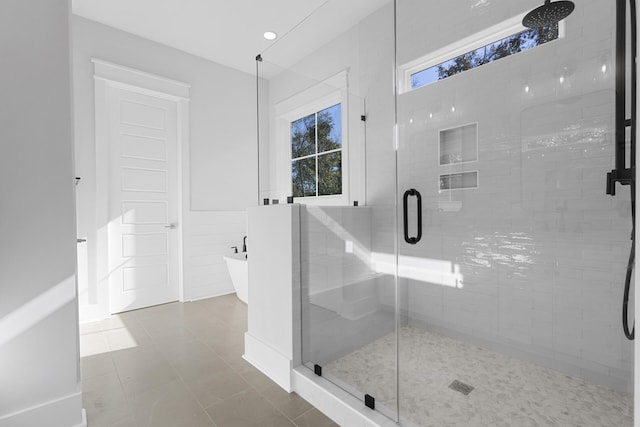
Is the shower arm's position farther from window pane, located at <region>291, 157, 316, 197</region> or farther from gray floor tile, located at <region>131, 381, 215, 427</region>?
gray floor tile, located at <region>131, 381, 215, 427</region>

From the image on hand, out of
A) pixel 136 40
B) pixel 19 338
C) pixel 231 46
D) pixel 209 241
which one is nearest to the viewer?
pixel 19 338

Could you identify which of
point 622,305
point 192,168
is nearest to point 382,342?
point 622,305

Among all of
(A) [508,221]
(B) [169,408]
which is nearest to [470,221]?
(A) [508,221]

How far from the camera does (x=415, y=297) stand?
7.52ft

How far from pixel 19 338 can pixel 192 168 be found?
8.37 feet

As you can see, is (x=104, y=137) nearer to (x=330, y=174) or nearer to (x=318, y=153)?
(x=318, y=153)

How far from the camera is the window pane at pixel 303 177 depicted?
2.35 metres

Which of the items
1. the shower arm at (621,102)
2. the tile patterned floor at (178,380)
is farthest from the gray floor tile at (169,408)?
the shower arm at (621,102)

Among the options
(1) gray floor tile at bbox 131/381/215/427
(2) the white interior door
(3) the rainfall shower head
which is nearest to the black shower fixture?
(3) the rainfall shower head

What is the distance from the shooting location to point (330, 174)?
8.27 ft

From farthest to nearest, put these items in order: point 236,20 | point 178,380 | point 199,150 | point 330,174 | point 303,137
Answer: point 199,150
point 236,20
point 303,137
point 330,174
point 178,380

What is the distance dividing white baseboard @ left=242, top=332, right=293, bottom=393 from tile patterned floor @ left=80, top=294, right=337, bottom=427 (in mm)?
41

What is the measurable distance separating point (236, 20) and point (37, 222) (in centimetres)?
259

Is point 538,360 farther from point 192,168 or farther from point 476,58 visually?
point 192,168
